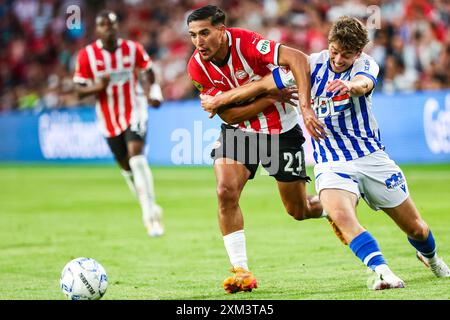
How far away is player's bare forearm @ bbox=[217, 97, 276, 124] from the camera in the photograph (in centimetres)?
723

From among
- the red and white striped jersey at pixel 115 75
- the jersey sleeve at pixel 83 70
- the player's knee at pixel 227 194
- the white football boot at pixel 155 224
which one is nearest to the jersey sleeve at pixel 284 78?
the player's knee at pixel 227 194

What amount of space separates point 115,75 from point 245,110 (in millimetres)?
4908

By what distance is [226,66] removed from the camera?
7.27m

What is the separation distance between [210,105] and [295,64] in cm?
77

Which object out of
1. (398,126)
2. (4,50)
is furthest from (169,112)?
(4,50)

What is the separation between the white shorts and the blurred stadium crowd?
40.3ft

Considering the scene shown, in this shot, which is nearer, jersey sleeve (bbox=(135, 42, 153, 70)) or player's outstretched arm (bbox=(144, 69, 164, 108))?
player's outstretched arm (bbox=(144, 69, 164, 108))

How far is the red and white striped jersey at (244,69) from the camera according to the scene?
716 centimetres

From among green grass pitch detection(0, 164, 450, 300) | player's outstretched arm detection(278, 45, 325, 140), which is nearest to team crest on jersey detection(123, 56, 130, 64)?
green grass pitch detection(0, 164, 450, 300)

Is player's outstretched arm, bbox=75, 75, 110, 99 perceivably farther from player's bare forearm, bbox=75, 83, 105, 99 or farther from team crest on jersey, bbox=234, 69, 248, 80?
team crest on jersey, bbox=234, 69, 248, 80

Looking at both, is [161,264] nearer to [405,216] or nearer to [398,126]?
[405,216]

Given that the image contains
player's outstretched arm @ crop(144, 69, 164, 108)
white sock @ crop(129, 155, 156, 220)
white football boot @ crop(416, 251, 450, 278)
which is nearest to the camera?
white football boot @ crop(416, 251, 450, 278)

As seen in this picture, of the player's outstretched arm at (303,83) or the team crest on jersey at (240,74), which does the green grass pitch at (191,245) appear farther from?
the team crest on jersey at (240,74)
